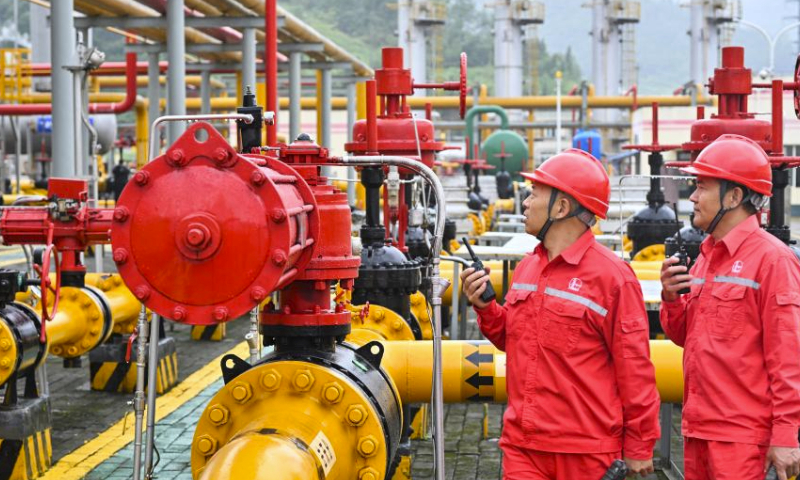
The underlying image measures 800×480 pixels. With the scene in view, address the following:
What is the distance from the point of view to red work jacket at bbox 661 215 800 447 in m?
3.48

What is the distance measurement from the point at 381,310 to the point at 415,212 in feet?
3.69

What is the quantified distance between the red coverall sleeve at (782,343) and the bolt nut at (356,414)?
119cm

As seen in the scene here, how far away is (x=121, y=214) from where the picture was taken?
3.11 m

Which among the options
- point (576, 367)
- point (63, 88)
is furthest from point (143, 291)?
point (63, 88)

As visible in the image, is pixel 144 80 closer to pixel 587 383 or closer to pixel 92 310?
pixel 92 310

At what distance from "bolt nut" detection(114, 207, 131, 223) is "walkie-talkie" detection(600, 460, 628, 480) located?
152 cm

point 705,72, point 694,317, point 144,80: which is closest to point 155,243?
point 694,317

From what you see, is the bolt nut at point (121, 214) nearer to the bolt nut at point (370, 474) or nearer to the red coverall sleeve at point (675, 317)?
the bolt nut at point (370, 474)

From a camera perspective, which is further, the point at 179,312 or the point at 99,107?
the point at 99,107

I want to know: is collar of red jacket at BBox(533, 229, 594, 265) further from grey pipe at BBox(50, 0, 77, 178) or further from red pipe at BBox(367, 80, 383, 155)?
grey pipe at BBox(50, 0, 77, 178)

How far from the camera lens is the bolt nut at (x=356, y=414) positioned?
3.57 meters

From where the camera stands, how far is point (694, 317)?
3818 millimetres

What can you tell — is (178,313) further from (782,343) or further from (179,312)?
(782,343)

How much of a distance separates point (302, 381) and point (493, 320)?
1.99ft
